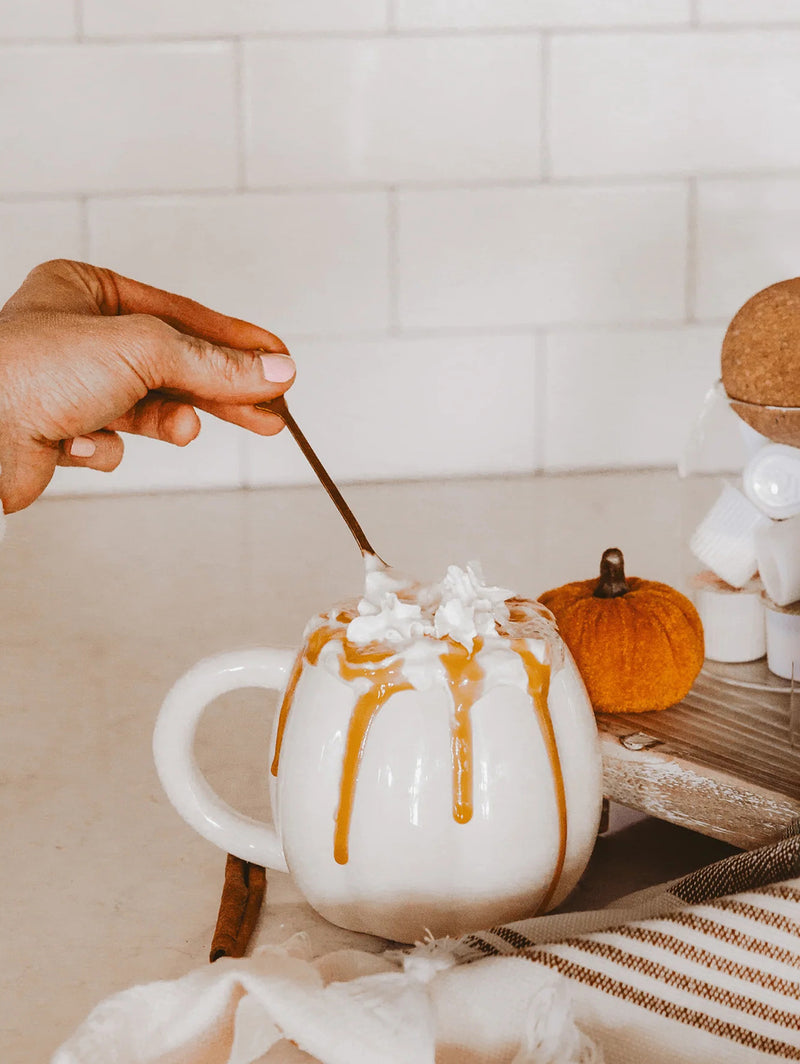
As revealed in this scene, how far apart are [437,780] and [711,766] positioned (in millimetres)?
127

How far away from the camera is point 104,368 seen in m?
0.62

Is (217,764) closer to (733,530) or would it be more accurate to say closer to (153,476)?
(733,530)

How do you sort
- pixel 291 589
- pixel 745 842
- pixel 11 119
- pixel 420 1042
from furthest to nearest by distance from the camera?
pixel 11 119 → pixel 291 589 → pixel 745 842 → pixel 420 1042

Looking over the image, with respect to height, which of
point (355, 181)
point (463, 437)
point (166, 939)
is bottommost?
point (166, 939)

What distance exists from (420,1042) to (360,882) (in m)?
0.09

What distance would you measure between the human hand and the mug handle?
0.64ft

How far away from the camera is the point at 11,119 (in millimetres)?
1043

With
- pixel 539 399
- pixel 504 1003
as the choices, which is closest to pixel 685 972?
pixel 504 1003

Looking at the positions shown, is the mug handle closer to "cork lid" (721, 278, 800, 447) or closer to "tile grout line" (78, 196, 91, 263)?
"cork lid" (721, 278, 800, 447)

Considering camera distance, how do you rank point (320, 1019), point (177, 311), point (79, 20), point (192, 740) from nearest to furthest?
point (320, 1019) → point (192, 740) → point (177, 311) → point (79, 20)

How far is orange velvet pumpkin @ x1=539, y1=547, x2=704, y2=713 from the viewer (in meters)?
0.52

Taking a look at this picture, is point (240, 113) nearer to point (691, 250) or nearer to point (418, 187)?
point (418, 187)

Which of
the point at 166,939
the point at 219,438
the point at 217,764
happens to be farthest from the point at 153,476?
the point at 166,939

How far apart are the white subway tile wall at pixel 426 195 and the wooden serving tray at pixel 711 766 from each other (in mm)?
617
